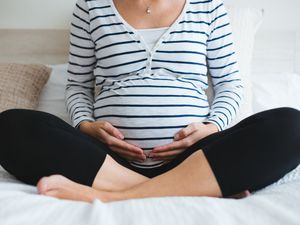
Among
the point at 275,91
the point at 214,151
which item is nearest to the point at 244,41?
the point at 275,91

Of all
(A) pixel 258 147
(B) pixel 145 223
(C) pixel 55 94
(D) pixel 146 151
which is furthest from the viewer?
(C) pixel 55 94

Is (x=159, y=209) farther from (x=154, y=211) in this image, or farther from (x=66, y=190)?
(x=66, y=190)

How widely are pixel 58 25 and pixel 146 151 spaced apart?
2.77 ft

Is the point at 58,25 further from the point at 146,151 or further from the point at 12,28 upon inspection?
the point at 146,151

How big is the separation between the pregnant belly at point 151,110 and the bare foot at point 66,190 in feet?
0.78

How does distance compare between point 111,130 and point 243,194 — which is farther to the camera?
point 111,130

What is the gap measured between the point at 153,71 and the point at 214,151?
0.34 m

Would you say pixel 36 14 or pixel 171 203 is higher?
pixel 36 14

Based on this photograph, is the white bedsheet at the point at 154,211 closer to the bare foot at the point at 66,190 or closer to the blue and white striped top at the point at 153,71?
the bare foot at the point at 66,190

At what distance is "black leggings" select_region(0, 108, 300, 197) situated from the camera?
78 centimetres

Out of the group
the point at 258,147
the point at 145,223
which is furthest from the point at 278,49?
the point at 145,223

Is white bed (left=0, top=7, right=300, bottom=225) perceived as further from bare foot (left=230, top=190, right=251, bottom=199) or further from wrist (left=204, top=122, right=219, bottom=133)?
wrist (left=204, top=122, right=219, bottom=133)

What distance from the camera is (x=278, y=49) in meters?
1.64

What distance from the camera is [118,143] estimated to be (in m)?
0.96
